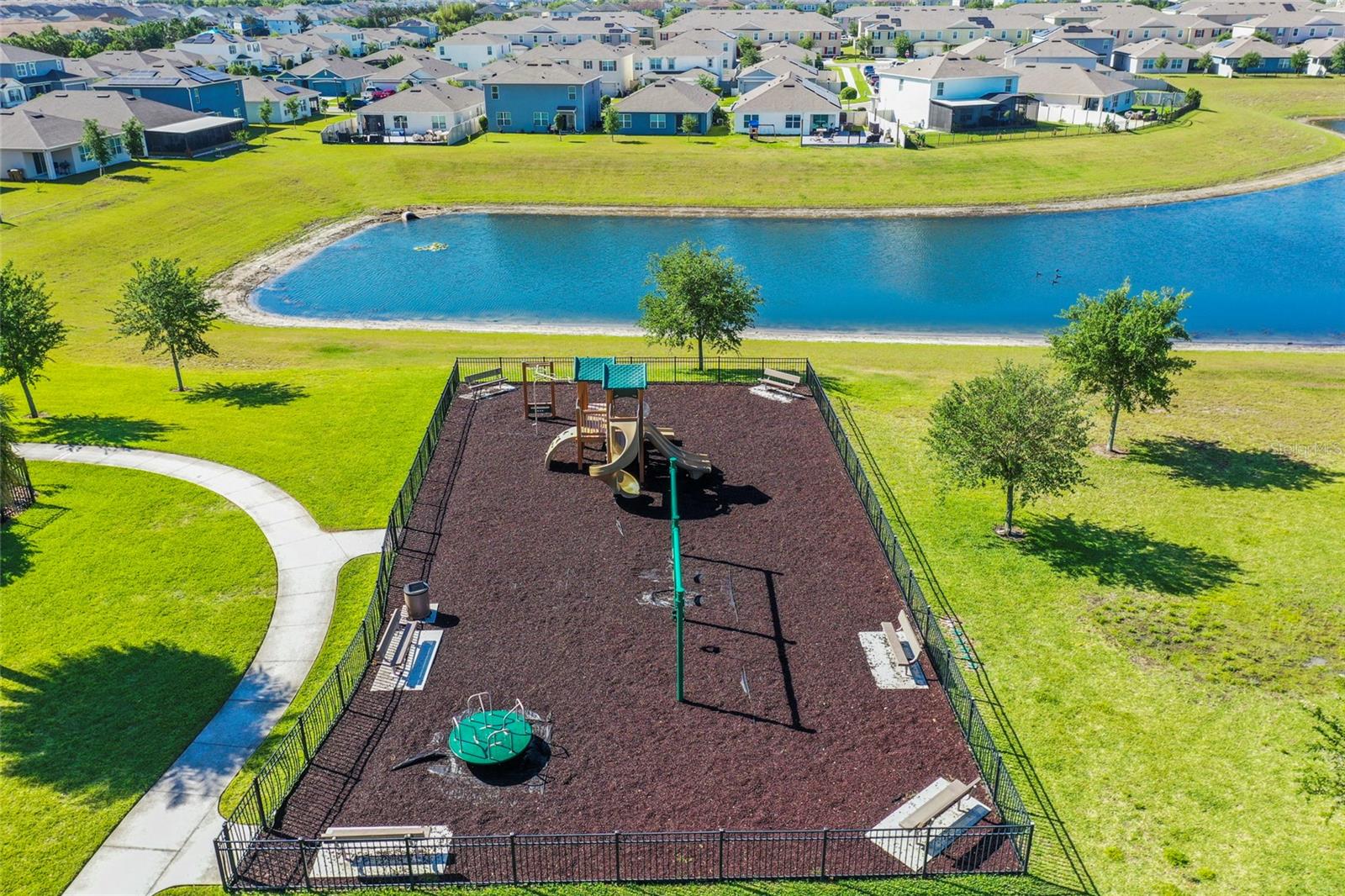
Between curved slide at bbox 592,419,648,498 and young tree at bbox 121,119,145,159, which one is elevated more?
young tree at bbox 121,119,145,159

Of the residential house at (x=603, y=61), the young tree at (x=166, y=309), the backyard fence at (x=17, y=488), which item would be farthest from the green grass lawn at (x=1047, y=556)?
the residential house at (x=603, y=61)

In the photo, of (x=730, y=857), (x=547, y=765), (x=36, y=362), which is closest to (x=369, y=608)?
(x=547, y=765)

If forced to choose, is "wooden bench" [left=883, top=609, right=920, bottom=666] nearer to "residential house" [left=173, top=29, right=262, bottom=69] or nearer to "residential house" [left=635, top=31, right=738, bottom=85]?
"residential house" [left=635, top=31, right=738, bottom=85]

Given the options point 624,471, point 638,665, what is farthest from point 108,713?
point 624,471

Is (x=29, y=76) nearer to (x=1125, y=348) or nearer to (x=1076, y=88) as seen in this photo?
(x=1076, y=88)

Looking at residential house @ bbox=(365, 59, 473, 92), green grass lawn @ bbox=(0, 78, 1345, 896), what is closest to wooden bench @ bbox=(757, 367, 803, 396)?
green grass lawn @ bbox=(0, 78, 1345, 896)

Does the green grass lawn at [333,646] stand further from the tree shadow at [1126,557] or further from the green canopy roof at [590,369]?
the tree shadow at [1126,557]
